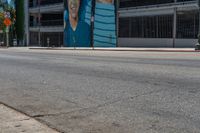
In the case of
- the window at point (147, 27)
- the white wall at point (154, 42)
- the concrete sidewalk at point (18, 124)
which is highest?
the window at point (147, 27)

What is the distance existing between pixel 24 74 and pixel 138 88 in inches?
264

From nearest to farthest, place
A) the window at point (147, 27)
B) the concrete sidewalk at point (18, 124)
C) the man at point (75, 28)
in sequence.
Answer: the concrete sidewalk at point (18, 124) < the window at point (147, 27) < the man at point (75, 28)

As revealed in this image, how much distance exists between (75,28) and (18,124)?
49710 millimetres

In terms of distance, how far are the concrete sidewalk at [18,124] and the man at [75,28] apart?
46392mm

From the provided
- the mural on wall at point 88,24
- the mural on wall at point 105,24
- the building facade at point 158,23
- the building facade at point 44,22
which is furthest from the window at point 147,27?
the building facade at point 44,22

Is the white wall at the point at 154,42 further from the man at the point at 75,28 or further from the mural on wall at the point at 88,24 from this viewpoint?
the man at the point at 75,28

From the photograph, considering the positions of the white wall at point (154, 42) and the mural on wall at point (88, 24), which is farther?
the mural on wall at point (88, 24)

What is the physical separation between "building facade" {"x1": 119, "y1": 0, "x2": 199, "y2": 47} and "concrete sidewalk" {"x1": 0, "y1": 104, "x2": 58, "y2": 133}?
33943 millimetres

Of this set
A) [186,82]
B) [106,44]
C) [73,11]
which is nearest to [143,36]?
[106,44]

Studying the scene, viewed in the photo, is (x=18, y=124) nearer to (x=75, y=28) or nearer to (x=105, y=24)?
(x=105, y=24)

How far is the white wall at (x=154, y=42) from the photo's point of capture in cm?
4150

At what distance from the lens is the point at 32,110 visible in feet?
30.7

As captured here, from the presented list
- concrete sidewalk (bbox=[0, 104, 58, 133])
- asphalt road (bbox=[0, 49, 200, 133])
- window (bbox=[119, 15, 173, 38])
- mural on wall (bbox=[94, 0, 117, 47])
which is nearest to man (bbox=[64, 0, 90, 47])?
mural on wall (bbox=[94, 0, 117, 47])

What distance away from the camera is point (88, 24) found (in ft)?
180
